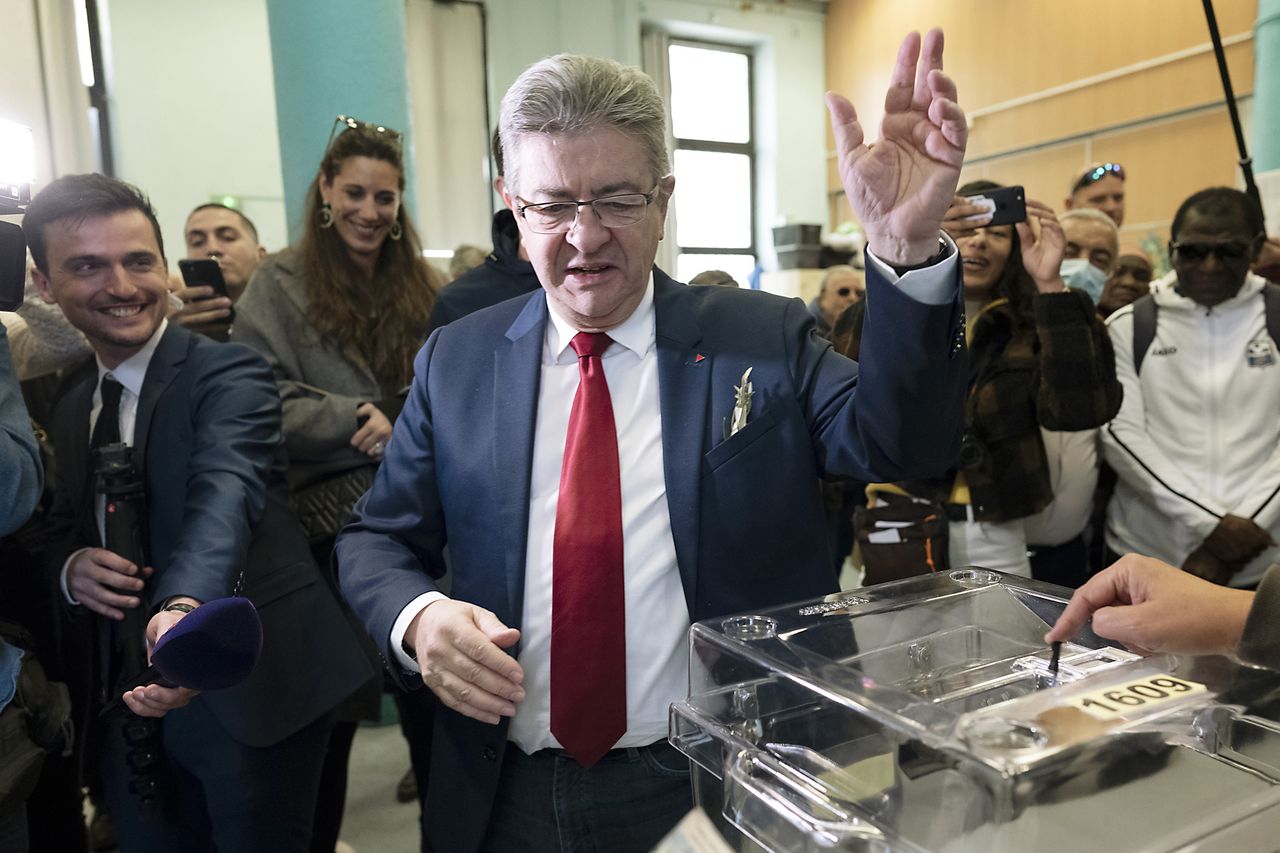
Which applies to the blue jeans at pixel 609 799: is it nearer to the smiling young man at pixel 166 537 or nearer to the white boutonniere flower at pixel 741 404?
the white boutonniere flower at pixel 741 404

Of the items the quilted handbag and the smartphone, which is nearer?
the smartphone

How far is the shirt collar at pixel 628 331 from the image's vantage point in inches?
47.5

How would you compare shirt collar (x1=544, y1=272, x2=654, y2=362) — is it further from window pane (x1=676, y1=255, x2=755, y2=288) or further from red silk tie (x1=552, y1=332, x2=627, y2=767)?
window pane (x1=676, y1=255, x2=755, y2=288)

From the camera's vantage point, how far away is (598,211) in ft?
3.66

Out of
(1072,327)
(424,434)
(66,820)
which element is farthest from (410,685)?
(1072,327)

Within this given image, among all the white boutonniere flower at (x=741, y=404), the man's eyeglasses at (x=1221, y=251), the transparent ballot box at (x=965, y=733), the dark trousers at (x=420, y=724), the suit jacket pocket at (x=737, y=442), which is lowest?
the dark trousers at (x=420, y=724)

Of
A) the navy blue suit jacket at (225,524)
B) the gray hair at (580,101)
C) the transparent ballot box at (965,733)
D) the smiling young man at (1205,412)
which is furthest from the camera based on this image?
the smiling young man at (1205,412)

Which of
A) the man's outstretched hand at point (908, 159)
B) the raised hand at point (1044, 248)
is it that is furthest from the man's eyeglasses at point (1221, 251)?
the man's outstretched hand at point (908, 159)

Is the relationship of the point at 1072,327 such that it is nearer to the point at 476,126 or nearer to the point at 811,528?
the point at 811,528

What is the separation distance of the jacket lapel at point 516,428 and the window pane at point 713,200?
8510mm

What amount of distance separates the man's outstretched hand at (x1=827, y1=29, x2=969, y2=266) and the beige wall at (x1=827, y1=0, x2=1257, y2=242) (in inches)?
264

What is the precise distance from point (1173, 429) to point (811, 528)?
1.56 m

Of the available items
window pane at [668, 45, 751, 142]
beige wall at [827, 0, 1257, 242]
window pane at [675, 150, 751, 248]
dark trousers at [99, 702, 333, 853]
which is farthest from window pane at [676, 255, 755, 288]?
dark trousers at [99, 702, 333, 853]

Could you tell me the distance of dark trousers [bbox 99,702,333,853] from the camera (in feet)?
5.13
